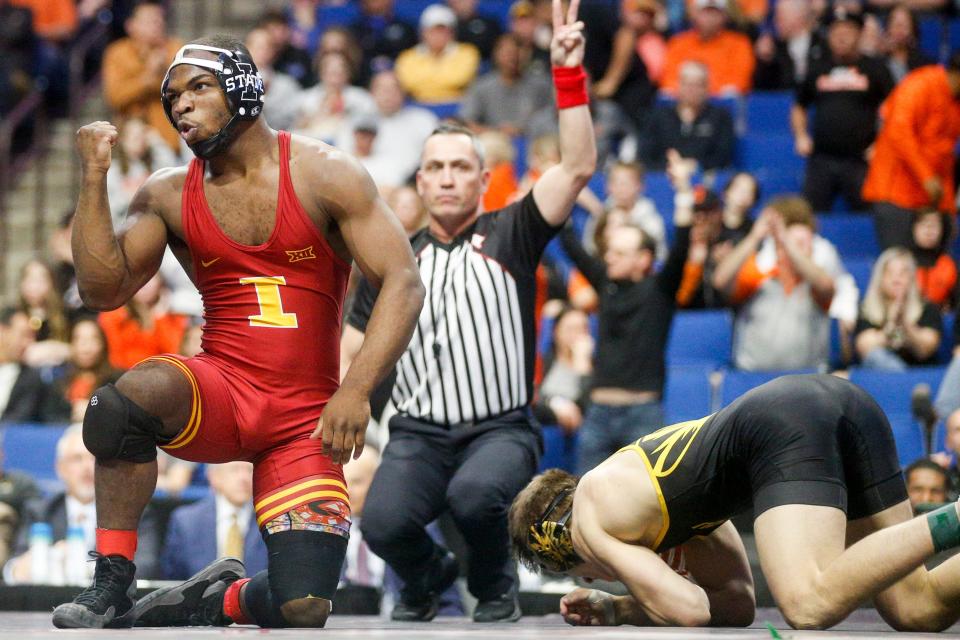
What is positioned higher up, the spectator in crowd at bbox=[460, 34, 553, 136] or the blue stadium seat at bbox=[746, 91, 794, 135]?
the spectator in crowd at bbox=[460, 34, 553, 136]

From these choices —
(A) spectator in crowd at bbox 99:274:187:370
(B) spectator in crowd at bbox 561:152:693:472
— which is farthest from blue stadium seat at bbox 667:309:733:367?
(A) spectator in crowd at bbox 99:274:187:370

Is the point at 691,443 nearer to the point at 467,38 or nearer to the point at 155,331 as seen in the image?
the point at 155,331

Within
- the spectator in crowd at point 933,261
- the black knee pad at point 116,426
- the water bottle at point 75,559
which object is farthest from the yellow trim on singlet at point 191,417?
the spectator in crowd at point 933,261

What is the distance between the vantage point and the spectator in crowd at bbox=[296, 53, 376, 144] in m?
10.1

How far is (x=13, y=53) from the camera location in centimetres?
1080

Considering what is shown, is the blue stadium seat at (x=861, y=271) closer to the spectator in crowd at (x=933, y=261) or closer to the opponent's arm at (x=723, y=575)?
the spectator in crowd at (x=933, y=261)

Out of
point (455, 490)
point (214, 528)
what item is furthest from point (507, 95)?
point (455, 490)

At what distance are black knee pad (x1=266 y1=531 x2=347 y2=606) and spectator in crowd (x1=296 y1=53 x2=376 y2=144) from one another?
20.5ft

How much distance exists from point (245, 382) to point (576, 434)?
137 inches

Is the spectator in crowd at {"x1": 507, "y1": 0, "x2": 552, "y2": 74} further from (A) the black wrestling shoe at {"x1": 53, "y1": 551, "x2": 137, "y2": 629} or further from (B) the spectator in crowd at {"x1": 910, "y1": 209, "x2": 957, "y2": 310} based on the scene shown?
(A) the black wrestling shoe at {"x1": 53, "y1": 551, "x2": 137, "y2": 629}

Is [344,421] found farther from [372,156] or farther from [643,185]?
[372,156]

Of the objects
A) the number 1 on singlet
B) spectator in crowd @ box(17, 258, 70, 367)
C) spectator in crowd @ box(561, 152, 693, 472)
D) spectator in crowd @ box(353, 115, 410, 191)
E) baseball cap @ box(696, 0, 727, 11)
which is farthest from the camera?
baseball cap @ box(696, 0, 727, 11)

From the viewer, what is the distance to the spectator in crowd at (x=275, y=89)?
10469 mm

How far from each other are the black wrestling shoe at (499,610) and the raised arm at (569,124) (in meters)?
1.27
